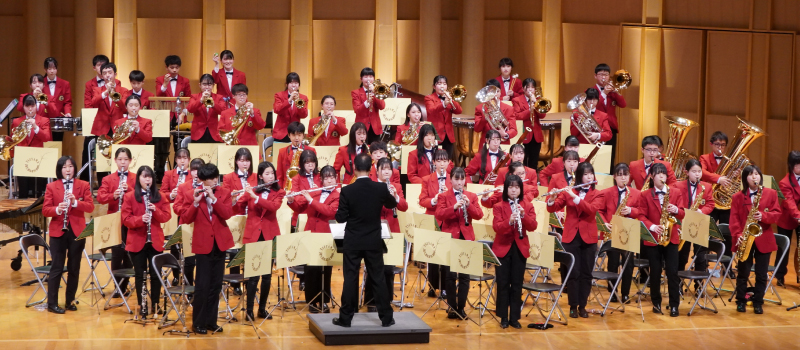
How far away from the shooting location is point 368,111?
984 centimetres

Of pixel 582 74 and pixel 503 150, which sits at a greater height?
pixel 582 74

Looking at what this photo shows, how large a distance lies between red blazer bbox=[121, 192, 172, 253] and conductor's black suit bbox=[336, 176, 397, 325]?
1.66 m

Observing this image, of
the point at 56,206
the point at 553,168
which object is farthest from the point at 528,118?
the point at 56,206

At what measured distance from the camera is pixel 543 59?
1361 cm

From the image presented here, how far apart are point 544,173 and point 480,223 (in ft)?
4.87

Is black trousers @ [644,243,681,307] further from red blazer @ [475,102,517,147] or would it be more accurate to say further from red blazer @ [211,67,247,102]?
red blazer @ [211,67,247,102]

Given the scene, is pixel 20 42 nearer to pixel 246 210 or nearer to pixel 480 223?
pixel 246 210

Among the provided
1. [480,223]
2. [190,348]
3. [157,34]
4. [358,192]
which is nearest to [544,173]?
[480,223]

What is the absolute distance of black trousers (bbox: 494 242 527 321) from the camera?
23.1 ft

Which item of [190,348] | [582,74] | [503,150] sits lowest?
[190,348]

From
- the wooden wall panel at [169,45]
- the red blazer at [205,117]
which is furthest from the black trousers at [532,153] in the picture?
the wooden wall panel at [169,45]

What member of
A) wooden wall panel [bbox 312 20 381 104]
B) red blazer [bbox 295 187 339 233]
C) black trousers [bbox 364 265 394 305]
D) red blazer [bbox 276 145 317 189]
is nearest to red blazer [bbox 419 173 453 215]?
black trousers [bbox 364 265 394 305]

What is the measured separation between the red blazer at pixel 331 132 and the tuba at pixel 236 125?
72cm

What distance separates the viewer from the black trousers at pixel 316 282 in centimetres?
738
